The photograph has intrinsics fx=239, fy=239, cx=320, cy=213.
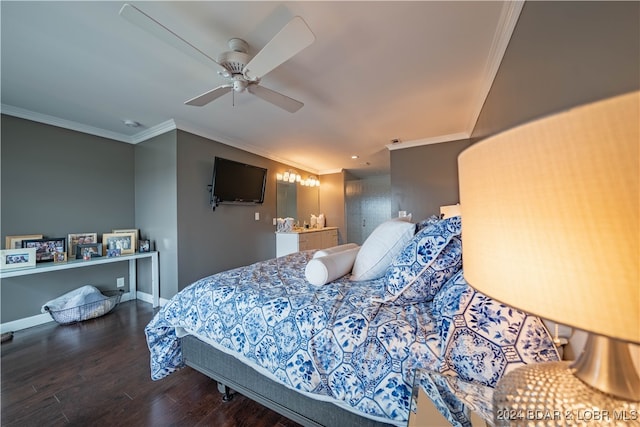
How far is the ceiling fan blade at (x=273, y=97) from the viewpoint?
183cm

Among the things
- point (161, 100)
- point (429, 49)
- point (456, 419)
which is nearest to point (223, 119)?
point (161, 100)

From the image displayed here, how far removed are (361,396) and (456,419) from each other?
0.38m

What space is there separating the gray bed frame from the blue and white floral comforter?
10 centimetres

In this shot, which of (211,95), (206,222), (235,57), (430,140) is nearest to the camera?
(235,57)

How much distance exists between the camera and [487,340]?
0.79 m

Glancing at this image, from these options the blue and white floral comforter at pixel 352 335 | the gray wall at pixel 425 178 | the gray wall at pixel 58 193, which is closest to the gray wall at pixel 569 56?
the blue and white floral comforter at pixel 352 335

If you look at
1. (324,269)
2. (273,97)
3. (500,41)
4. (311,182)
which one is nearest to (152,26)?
(273,97)

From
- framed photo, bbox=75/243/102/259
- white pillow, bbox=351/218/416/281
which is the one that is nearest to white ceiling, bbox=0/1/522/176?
white pillow, bbox=351/218/416/281

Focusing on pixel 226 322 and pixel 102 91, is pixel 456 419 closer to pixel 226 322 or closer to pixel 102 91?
pixel 226 322

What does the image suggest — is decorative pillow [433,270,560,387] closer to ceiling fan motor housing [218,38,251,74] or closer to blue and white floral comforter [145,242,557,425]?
blue and white floral comforter [145,242,557,425]

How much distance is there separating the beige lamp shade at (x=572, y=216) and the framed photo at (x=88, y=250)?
389cm

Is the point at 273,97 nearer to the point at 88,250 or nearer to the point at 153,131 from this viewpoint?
the point at 153,131

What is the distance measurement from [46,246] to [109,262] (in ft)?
1.94

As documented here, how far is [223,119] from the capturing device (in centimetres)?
301
